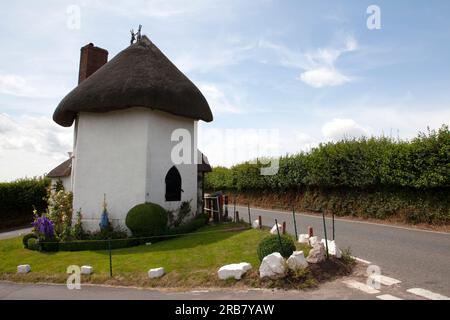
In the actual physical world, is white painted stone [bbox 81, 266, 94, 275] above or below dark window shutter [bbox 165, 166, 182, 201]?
below

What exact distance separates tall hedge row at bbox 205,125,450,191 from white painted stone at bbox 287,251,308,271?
9.28m

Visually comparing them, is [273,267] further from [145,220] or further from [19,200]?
[19,200]

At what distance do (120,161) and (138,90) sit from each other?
3207 millimetres

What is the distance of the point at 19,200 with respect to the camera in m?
25.0

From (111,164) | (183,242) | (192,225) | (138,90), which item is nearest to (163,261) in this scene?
(183,242)

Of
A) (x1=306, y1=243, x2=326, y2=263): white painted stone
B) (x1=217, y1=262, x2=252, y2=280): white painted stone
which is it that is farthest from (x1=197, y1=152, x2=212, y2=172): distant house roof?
(x1=306, y1=243, x2=326, y2=263): white painted stone

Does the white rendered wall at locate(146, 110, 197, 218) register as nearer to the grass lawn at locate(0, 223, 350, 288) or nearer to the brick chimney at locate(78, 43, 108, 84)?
the grass lawn at locate(0, 223, 350, 288)

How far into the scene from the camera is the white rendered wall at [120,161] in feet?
46.0

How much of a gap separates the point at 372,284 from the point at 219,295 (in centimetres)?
310

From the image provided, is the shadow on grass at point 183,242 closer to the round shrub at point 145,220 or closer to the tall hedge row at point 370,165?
the round shrub at point 145,220

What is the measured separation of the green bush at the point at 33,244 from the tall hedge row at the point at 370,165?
14964mm

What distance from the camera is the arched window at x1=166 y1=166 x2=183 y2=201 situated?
15008 millimetres
